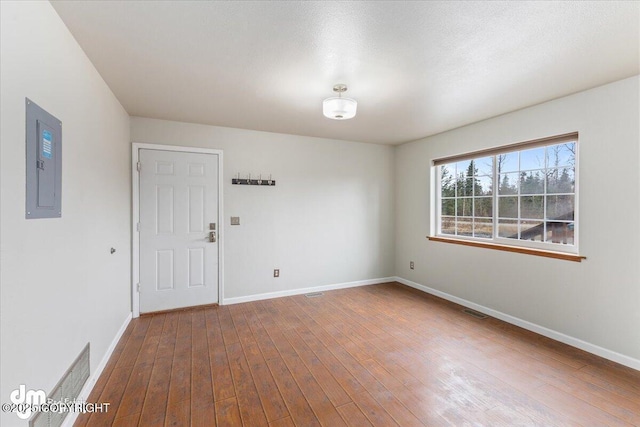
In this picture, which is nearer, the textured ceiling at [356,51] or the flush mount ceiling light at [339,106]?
the textured ceiling at [356,51]

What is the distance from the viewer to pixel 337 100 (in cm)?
240

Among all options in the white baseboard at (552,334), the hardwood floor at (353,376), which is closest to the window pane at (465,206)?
the white baseboard at (552,334)

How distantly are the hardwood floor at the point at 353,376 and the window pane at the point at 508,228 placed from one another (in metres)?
1.00

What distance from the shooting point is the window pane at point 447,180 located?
13.5ft

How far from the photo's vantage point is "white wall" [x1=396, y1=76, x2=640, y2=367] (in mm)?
2352

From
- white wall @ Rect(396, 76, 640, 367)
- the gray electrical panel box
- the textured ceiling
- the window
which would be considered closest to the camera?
the gray electrical panel box

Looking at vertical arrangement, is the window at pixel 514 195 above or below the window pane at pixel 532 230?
above

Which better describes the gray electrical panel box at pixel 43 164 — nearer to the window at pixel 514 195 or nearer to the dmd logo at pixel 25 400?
the dmd logo at pixel 25 400

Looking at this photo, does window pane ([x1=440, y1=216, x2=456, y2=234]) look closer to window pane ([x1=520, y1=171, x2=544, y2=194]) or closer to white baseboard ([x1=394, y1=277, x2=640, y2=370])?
white baseboard ([x1=394, y1=277, x2=640, y2=370])

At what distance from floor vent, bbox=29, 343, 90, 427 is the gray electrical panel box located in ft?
3.09

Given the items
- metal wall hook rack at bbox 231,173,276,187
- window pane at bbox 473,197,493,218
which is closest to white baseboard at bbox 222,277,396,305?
metal wall hook rack at bbox 231,173,276,187

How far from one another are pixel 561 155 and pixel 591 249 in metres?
0.95

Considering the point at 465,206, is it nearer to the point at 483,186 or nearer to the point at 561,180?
the point at 483,186

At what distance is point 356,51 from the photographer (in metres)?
1.96
